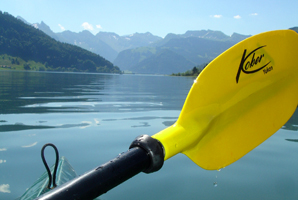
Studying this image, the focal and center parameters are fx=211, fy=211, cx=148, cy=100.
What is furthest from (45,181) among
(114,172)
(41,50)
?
(41,50)

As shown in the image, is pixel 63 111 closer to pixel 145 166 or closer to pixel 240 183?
pixel 240 183

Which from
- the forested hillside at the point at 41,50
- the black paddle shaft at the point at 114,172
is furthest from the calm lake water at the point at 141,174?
the forested hillside at the point at 41,50

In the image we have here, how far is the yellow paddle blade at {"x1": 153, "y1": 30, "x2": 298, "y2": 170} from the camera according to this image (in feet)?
5.54

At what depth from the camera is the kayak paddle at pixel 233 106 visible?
4.92 ft

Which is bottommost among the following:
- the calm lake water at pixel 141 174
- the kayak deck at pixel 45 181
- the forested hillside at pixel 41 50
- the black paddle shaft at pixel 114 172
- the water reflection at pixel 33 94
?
the calm lake water at pixel 141 174

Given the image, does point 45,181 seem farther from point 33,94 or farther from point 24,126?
point 33,94

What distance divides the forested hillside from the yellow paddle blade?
13752cm

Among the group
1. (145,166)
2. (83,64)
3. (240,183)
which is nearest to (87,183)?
(145,166)

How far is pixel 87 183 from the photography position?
915mm

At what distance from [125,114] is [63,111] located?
198 cm

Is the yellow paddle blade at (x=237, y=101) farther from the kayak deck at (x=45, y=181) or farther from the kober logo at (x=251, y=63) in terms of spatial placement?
the kayak deck at (x=45, y=181)

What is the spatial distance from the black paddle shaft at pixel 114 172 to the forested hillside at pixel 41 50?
138124 millimetres

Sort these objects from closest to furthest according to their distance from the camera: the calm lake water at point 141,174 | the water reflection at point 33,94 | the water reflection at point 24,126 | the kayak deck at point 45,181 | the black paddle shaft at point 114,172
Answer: the black paddle shaft at point 114,172 → the kayak deck at point 45,181 → the calm lake water at point 141,174 → the water reflection at point 24,126 → the water reflection at point 33,94

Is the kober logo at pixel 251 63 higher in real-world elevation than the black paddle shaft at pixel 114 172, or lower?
higher
